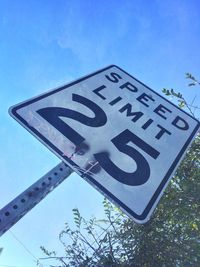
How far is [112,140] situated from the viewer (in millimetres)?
1682

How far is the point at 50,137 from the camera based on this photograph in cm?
161

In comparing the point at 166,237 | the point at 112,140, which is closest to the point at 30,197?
the point at 112,140

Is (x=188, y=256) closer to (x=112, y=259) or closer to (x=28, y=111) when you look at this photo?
(x=112, y=259)

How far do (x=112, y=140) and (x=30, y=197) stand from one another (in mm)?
481

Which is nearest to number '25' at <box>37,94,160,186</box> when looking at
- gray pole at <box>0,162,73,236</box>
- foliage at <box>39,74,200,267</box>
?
gray pole at <box>0,162,73,236</box>

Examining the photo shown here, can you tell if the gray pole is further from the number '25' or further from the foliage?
the foliage

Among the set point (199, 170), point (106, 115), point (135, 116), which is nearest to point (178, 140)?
point (135, 116)

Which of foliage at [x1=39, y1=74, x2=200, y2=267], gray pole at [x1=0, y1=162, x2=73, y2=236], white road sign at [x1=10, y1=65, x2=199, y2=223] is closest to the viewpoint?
gray pole at [x1=0, y1=162, x2=73, y2=236]

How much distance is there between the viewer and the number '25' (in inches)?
60.0

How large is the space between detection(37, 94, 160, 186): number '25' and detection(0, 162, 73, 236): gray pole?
0.18m

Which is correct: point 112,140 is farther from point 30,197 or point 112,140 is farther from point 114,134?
point 30,197

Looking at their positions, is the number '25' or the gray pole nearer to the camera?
the gray pole

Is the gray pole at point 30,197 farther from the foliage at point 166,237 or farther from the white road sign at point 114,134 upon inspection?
the foliage at point 166,237

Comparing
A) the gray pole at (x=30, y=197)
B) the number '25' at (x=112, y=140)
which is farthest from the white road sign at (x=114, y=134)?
the gray pole at (x=30, y=197)
